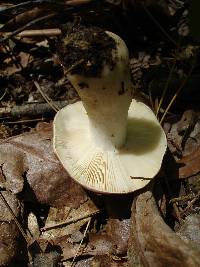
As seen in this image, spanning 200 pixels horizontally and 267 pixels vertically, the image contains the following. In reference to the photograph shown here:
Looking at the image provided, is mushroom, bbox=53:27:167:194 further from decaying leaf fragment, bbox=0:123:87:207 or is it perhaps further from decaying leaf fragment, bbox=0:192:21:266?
decaying leaf fragment, bbox=0:192:21:266

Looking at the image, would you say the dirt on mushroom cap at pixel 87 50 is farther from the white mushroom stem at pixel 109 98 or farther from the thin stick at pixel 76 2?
the thin stick at pixel 76 2

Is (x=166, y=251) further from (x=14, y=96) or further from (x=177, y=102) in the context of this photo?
(x=14, y=96)

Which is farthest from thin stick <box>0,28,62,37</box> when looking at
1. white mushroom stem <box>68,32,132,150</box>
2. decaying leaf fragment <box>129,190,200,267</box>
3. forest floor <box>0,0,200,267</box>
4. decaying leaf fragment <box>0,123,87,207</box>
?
decaying leaf fragment <box>129,190,200,267</box>

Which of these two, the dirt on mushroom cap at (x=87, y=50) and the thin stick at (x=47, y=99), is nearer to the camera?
the dirt on mushroom cap at (x=87, y=50)

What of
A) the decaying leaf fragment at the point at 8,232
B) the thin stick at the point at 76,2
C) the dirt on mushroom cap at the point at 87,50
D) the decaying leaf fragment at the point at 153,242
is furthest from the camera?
the thin stick at the point at 76,2

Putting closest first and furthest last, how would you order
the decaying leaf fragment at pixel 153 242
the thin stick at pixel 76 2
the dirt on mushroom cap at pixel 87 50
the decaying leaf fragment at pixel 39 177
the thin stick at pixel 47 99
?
the dirt on mushroom cap at pixel 87 50
the decaying leaf fragment at pixel 153 242
the decaying leaf fragment at pixel 39 177
the thin stick at pixel 47 99
the thin stick at pixel 76 2

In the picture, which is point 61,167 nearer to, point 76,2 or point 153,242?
point 153,242

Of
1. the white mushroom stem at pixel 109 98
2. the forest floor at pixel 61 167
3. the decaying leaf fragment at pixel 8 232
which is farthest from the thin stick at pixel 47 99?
the decaying leaf fragment at pixel 8 232

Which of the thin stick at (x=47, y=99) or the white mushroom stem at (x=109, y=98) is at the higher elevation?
the white mushroom stem at (x=109, y=98)
